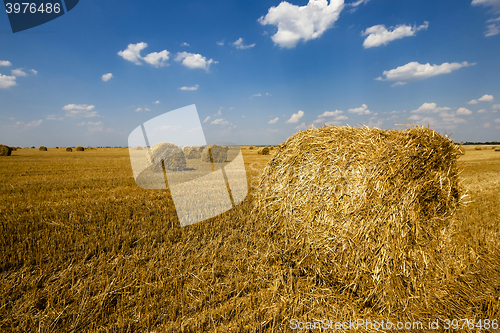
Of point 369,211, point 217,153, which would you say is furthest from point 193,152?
point 369,211

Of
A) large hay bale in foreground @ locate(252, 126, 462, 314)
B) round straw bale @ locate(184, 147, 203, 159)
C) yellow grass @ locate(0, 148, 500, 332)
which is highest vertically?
round straw bale @ locate(184, 147, 203, 159)

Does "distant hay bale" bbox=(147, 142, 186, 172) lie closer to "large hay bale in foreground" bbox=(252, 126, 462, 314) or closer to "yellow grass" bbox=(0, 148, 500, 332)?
"yellow grass" bbox=(0, 148, 500, 332)

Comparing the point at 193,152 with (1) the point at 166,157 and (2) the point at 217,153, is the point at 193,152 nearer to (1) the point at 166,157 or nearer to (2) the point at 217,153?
(2) the point at 217,153

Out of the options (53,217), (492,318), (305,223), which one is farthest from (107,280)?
(492,318)

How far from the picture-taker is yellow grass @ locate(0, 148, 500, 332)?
237cm

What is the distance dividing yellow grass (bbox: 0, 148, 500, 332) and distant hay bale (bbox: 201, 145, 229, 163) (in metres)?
12.3

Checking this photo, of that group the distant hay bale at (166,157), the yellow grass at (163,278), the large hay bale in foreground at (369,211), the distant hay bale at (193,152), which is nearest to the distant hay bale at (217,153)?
the distant hay bale at (193,152)

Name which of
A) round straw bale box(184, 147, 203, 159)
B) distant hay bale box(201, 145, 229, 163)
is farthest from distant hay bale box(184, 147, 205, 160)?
distant hay bale box(201, 145, 229, 163)

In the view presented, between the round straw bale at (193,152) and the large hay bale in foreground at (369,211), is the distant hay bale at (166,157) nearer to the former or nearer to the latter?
the round straw bale at (193,152)

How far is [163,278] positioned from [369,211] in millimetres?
2688

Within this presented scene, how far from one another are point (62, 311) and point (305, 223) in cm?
284

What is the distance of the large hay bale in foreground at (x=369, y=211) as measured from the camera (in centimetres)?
269

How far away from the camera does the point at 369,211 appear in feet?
9.02

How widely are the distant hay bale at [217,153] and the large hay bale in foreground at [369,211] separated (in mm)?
14007
